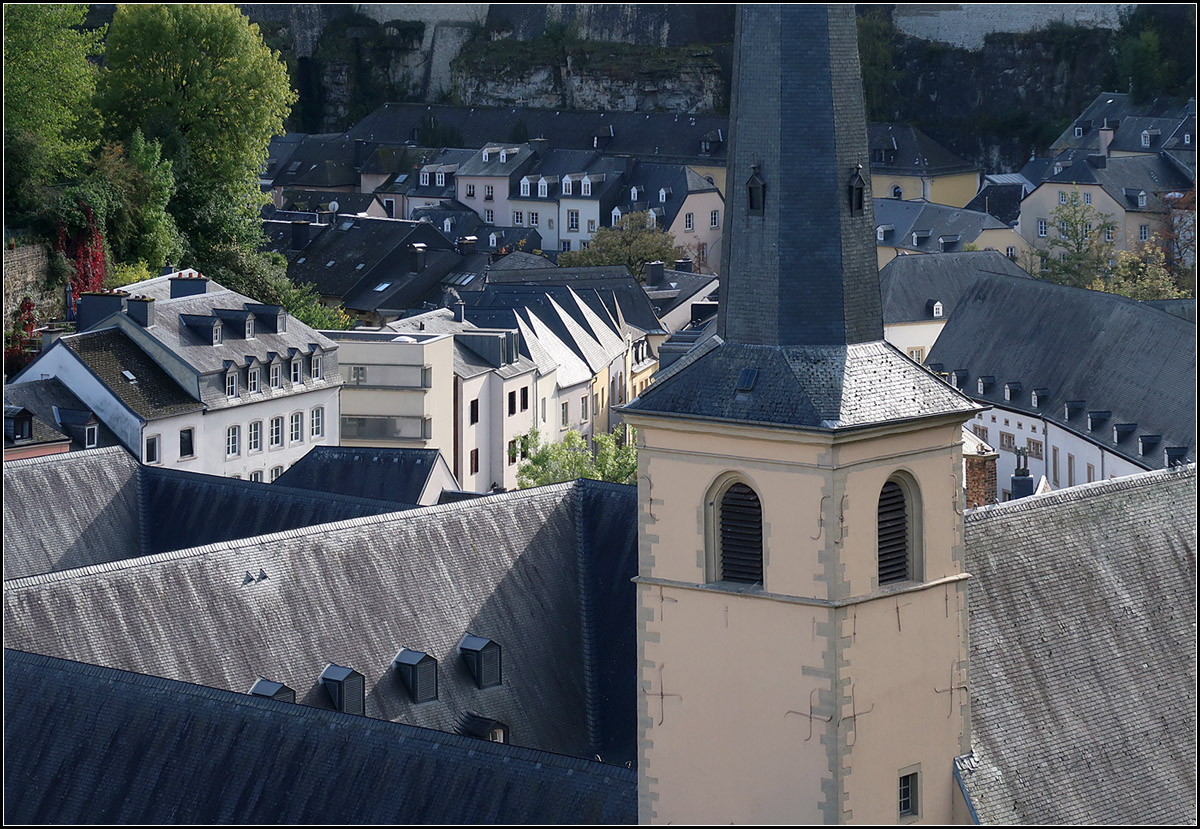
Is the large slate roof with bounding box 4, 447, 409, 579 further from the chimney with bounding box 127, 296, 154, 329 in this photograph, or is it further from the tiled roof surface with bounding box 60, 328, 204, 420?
the chimney with bounding box 127, 296, 154, 329

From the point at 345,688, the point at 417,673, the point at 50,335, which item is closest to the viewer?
the point at 345,688

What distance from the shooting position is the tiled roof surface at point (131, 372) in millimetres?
68625

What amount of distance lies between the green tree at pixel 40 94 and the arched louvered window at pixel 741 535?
56.7 m

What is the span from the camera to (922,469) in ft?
94.1

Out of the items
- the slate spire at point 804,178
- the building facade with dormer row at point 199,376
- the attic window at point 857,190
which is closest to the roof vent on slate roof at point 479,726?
the slate spire at point 804,178

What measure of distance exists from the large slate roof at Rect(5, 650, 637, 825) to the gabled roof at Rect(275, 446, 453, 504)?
19.5 meters

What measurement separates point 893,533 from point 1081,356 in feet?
192

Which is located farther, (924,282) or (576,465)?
(924,282)

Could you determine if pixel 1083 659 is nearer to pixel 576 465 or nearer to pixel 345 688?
pixel 345 688

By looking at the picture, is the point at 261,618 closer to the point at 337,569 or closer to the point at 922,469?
the point at 337,569

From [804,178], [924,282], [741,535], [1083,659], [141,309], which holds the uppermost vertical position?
[924,282]

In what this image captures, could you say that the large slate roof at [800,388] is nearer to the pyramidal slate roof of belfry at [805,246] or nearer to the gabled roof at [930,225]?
the pyramidal slate roof of belfry at [805,246]

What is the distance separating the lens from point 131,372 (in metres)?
69.4

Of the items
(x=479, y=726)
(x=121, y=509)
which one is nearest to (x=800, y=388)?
(x=479, y=726)
